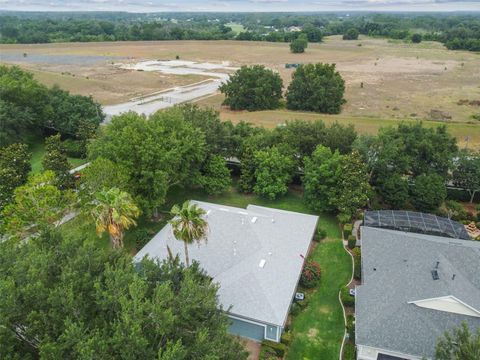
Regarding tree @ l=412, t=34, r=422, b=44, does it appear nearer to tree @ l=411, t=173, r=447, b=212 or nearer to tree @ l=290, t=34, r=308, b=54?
tree @ l=290, t=34, r=308, b=54

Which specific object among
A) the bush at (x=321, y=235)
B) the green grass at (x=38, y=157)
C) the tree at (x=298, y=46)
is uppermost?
the tree at (x=298, y=46)

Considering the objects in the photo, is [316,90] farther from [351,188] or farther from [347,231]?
[347,231]

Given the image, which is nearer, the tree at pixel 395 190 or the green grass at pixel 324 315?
the green grass at pixel 324 315

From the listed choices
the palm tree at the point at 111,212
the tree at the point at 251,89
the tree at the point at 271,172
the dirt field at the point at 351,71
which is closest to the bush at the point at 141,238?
the palm tree at the point at 111,212

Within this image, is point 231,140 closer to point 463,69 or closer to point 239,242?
point 239,242

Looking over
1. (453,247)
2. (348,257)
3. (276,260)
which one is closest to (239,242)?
(276,260)

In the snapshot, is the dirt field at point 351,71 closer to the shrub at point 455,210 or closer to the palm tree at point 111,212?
the shrub at point 455,210

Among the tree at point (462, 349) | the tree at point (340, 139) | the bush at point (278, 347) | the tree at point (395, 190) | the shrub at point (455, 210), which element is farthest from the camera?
the tree at point (340, 139)
